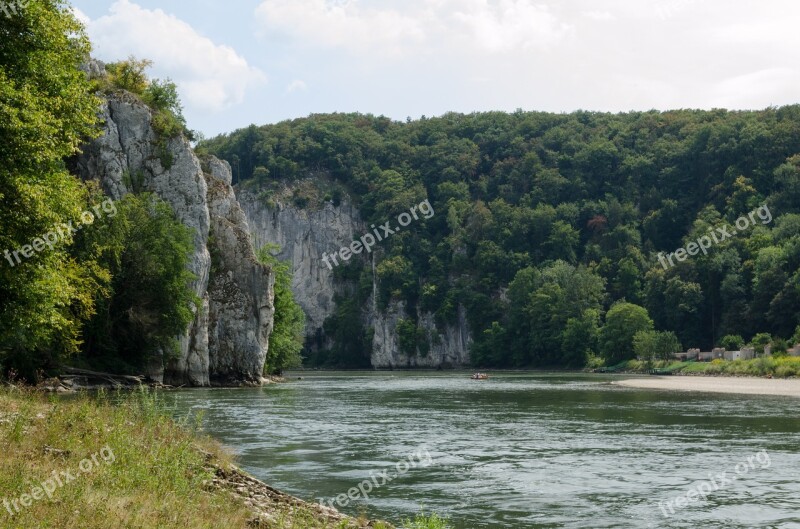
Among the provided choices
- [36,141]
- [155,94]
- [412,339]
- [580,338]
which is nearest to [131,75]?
[155,94]

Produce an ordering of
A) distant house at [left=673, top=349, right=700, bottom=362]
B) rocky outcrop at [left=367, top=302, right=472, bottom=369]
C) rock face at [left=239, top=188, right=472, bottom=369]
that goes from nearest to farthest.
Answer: distant house at [left=673, top=349, right=700, bottom=362] → rocky outcrop at [left=367, top=302, right=472, bottom=369] → rock face at [left=239, top=188, right=472, bottom=369]

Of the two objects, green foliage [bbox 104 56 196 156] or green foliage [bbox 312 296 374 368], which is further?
green foliage [bbox 312 296 374 368]

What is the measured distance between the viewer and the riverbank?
11.3 m

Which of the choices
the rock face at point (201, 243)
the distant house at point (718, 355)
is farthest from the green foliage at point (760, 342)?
the rock face at point (201, 243)

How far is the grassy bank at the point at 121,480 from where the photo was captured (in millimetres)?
11297

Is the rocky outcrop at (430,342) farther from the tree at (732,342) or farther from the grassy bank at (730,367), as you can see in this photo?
the tree at (732,342)

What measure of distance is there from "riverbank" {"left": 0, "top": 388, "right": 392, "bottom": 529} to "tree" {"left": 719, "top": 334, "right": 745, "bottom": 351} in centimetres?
9912

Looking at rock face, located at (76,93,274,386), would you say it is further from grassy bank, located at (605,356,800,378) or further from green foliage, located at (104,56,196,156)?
grassy bank, located at (605,356,800,378)

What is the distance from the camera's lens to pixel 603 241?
165750 mm

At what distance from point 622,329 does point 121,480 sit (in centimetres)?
11565

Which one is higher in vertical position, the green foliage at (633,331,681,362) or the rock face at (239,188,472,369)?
the rock face at (239,188,472,369)

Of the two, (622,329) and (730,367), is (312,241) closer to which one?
(622,329)

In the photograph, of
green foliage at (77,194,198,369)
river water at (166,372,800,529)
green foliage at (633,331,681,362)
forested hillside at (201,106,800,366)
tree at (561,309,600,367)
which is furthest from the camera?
tree at (561,309,600,367)

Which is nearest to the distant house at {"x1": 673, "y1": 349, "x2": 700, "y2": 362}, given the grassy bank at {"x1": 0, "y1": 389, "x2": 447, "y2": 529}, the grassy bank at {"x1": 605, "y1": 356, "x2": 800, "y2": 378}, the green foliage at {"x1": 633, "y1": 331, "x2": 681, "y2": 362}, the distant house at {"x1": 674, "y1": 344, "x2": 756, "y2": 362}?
the distant house at {"x1": 674, "y1": 344, "x2": 756, "y2": 362}
